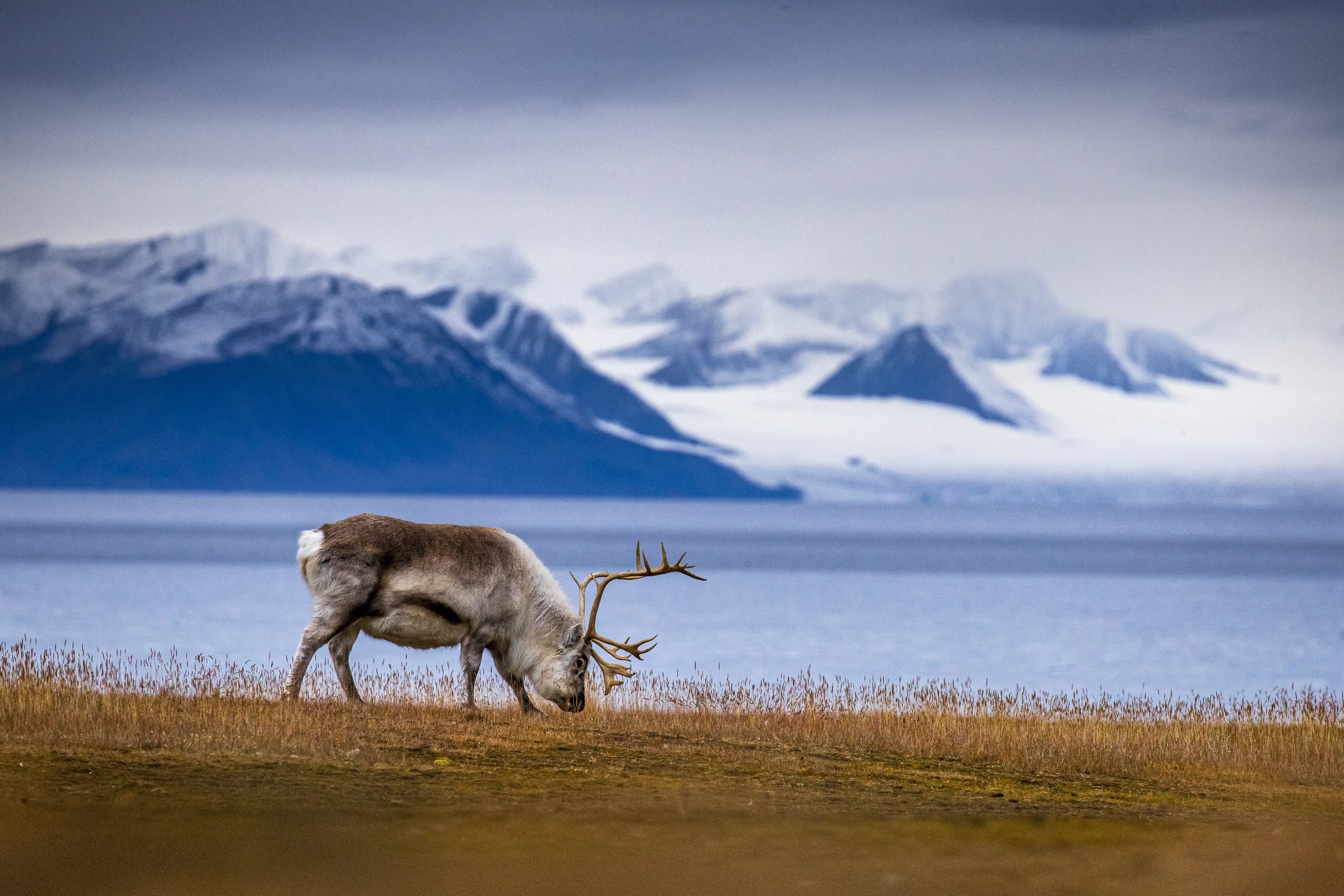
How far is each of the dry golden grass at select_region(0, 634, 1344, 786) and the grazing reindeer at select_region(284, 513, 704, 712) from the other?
0.49 m

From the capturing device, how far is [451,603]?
1706cm

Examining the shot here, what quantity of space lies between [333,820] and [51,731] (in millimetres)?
3772

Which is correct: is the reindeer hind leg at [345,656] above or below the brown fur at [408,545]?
below

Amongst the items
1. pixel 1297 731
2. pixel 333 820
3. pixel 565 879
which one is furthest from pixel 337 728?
pixel 1297 731

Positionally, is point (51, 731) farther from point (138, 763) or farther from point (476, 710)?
point (476, 710)

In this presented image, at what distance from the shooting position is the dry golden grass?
14.6 m

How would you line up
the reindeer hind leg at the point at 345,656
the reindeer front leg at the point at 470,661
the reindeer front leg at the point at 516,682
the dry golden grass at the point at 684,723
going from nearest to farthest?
the dry golden grass at the point at 684,723 → the reindeer hind leg at the point at 345,656 → the reindeer front leg at the point at 470,661 → the reindeer front leg at the point at 516,682

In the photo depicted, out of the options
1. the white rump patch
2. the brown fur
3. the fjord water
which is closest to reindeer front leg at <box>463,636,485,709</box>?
the brown fur

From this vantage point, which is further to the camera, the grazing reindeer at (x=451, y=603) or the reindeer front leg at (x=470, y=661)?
the reindeer front leg at (x=470, y=661)

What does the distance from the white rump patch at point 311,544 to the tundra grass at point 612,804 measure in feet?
4.83

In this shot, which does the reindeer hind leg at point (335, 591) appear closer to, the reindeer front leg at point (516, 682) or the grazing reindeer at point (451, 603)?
the grazing reindeer at point (451, 603)

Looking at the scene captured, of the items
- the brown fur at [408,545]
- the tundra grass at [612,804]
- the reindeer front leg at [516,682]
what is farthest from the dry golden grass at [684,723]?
the brown fur at [408,545]

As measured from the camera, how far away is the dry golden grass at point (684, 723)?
1457 centimetres

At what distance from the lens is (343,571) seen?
54.7 ft
